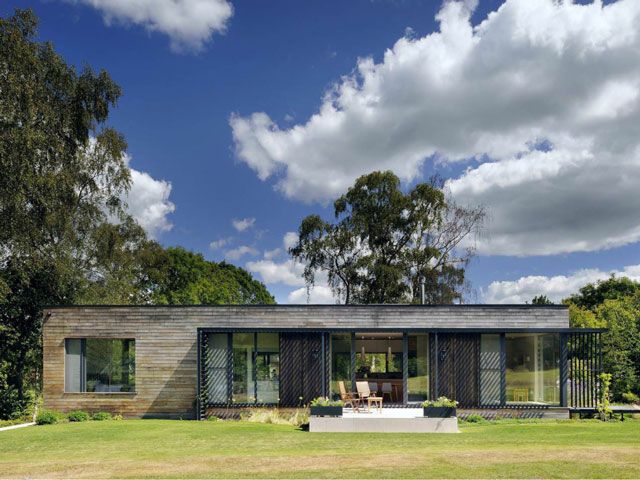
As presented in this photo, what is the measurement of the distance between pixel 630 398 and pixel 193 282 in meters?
38.7

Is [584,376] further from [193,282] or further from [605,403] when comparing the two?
[193,282]

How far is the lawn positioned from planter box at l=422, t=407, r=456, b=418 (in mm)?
609

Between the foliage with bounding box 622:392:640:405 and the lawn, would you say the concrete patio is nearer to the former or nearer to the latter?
the lawn

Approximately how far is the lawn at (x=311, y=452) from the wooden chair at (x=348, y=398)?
6.76 ft

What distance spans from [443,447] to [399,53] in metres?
14.6

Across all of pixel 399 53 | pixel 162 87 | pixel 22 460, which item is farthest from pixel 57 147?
pixel 22 460

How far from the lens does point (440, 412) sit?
51.7 feet

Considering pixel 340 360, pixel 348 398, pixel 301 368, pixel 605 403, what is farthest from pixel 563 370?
pixel 301 368

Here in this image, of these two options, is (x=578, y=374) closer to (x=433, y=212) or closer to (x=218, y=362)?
(x=218, y=362)

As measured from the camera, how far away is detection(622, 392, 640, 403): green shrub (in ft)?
73.9

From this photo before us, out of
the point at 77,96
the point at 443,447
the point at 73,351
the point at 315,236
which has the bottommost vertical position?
the point at 443,447

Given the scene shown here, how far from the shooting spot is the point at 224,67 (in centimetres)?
2330

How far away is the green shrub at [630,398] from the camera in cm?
2252

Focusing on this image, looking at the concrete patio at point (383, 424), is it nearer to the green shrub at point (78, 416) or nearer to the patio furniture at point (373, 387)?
the patio furniture at point (373, 387)
